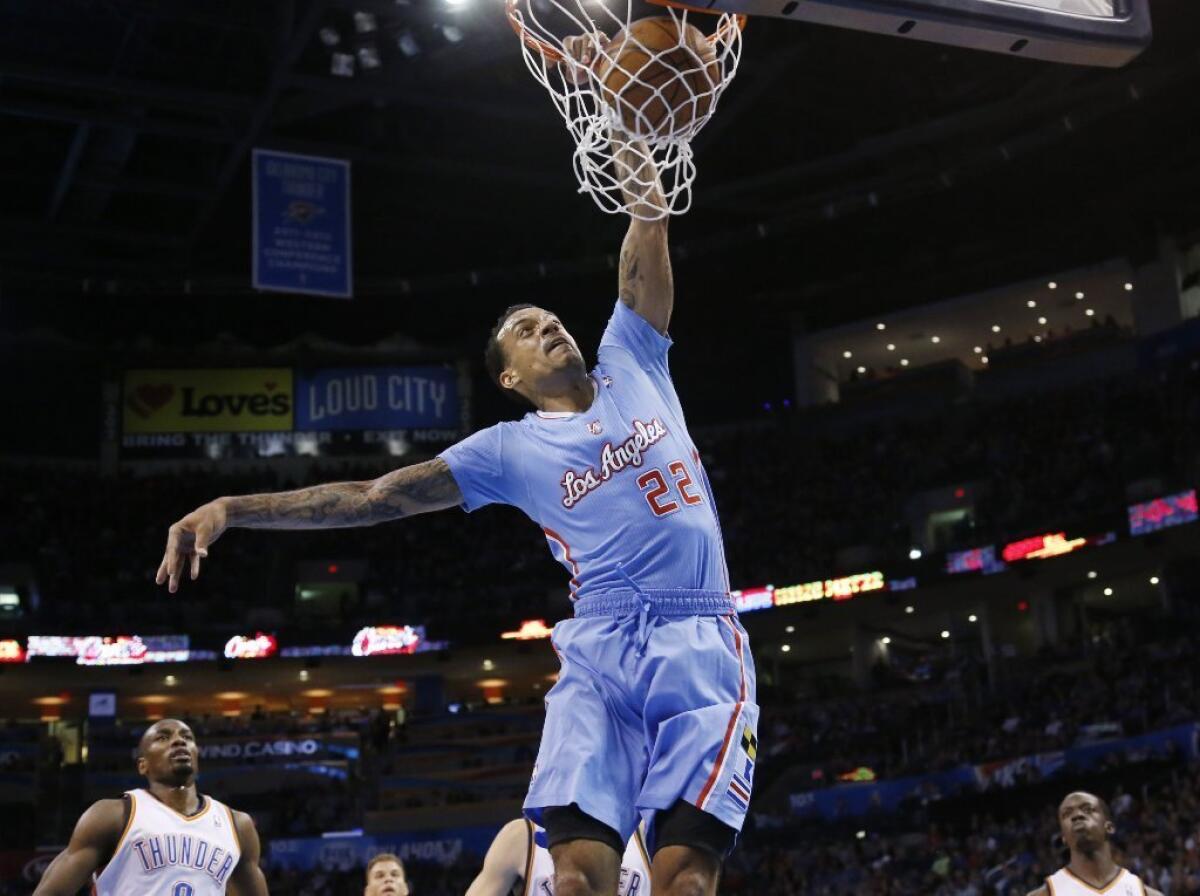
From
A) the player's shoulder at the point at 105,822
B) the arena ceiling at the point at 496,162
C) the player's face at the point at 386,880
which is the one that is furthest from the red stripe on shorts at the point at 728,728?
the arena ceiling at the point at 496,162

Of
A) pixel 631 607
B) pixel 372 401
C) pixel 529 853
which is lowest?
pixel 529 853

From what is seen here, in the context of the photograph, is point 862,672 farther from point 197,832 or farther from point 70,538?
point 197,832

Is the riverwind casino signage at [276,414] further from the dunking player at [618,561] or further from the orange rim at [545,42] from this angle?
the dunking player at [618,561]

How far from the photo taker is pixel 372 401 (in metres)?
38.4

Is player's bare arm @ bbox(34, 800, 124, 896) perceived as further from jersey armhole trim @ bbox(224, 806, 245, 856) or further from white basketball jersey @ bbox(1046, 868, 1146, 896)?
white basketball jersey @ bbox(1046, 868, 1146, 896)

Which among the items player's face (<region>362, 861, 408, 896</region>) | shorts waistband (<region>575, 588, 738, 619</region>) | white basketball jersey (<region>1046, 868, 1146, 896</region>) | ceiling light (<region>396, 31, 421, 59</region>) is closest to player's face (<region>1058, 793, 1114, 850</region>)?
white basketball jersey (<region>1046, 868, 1146, 896</region>)

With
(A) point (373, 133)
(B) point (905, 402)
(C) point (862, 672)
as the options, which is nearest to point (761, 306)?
(B) point (905, 402)

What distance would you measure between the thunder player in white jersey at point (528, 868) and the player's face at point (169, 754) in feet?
5.26

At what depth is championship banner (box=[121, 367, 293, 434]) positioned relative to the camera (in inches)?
1494

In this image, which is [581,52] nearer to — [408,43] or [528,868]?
[528,868]

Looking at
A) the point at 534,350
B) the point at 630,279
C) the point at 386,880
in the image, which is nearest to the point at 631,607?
the point at 534,350

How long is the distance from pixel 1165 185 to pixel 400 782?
21.4 meters

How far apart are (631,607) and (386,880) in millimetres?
3362

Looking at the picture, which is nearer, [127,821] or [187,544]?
[187,544]
